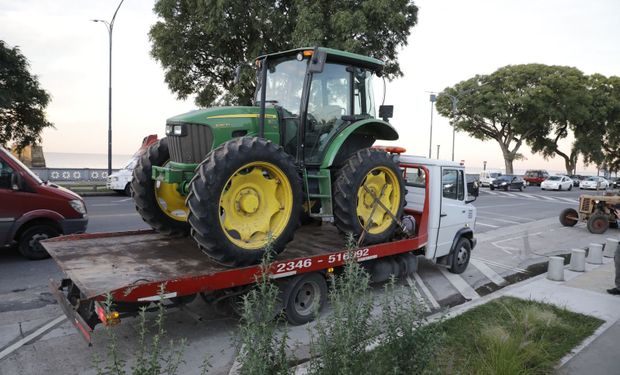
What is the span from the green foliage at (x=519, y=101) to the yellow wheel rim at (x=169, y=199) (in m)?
38.9

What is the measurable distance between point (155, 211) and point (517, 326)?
190 inches

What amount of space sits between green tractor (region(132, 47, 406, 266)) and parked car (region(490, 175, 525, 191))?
33.3 m

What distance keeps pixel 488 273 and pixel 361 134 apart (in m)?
3.99

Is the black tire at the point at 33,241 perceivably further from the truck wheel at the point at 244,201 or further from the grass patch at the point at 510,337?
the grass patch at the point at 510,337

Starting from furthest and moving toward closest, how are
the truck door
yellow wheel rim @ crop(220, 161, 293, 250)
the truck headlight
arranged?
1. the truck headlight
2. the truck door
3. yellow wheel rim @ crop(220, 161, 293, 250)

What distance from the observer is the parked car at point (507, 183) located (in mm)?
36866

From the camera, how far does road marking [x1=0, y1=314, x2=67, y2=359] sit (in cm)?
434

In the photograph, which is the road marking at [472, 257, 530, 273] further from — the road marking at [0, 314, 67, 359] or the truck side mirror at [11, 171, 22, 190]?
the truck side mirror at [11, 171, 22, 190]

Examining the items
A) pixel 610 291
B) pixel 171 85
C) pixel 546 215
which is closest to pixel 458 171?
pixel 610 291

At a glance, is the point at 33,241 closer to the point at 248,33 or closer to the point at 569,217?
the point at 248,33

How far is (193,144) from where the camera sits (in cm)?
551

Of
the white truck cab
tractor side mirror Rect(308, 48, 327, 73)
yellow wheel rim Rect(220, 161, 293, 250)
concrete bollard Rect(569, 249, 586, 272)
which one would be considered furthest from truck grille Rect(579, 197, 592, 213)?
yellow wheel rim Rect(220, 161, 293, 250)

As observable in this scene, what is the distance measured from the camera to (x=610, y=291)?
687 centimetres

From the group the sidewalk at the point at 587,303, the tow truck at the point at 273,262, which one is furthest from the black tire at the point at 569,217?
the tow truck at the point at 273,262
